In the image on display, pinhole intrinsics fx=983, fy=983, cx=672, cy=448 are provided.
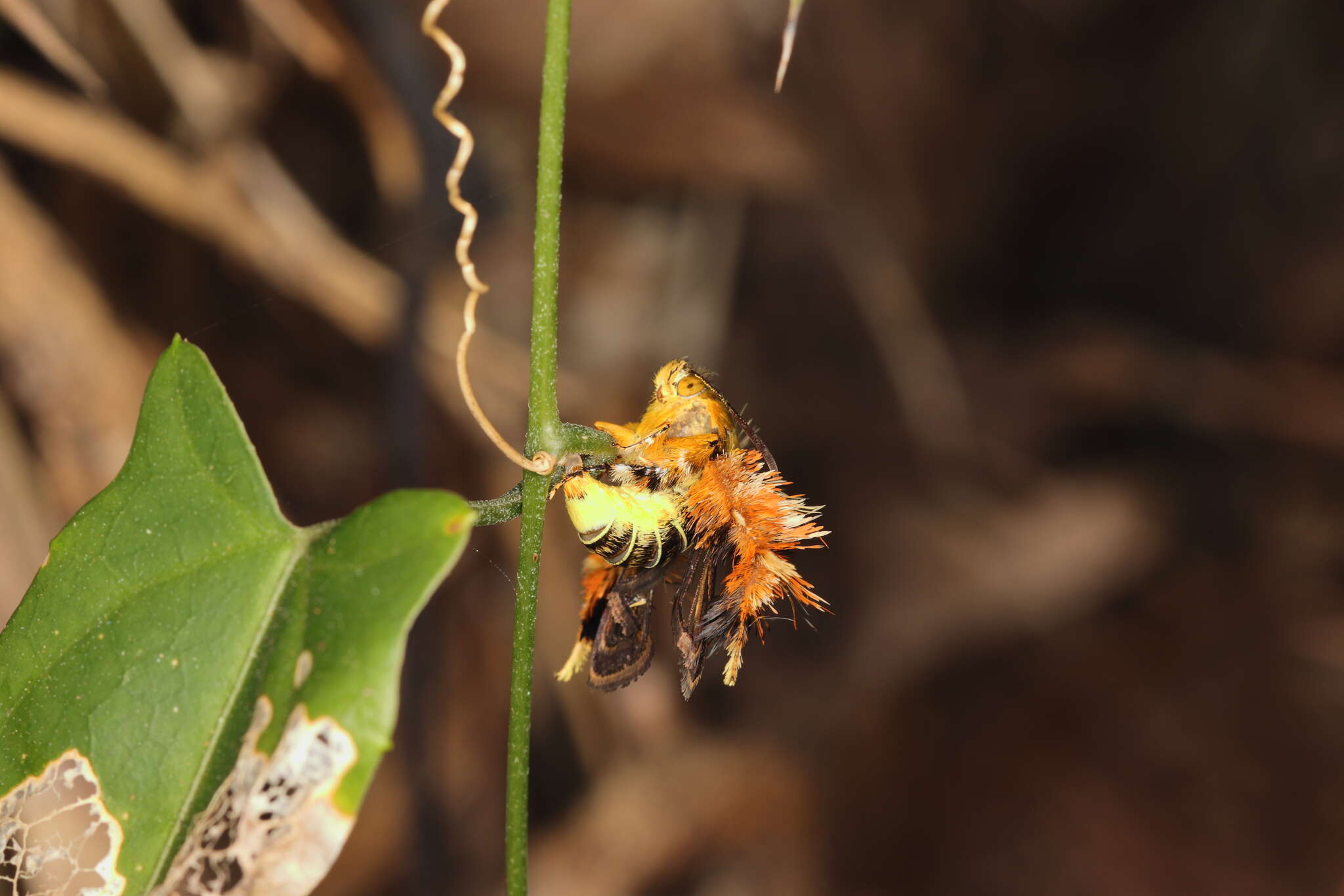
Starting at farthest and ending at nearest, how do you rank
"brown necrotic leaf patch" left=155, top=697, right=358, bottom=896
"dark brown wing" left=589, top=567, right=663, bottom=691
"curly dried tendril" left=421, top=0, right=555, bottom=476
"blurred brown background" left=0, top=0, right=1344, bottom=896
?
"blurred brown background" left=0, top=0, right=1344, bottom=896
"dark brown wing" left=589, top=567, right=663, bottom=691
"curly dried tendril" left=421, top=0, right=555, bottom=476
"brown necrotic leaf patch" left=155, top=697, right=358, bottom=896

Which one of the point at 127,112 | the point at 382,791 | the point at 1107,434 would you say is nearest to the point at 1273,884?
the point at 1107,434

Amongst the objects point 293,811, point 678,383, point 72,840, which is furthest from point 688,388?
point 72,840

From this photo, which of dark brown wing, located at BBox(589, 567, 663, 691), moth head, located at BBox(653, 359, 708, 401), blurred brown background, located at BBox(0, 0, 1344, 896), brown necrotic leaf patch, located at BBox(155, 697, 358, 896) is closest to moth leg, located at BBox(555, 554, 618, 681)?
dark brown wing, located at BBox(589, 567, 663, 691)

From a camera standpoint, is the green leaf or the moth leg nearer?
the green leaf

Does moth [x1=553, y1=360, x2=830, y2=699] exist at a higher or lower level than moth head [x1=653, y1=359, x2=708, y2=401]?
lower

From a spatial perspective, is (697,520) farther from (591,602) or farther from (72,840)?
(72,840)

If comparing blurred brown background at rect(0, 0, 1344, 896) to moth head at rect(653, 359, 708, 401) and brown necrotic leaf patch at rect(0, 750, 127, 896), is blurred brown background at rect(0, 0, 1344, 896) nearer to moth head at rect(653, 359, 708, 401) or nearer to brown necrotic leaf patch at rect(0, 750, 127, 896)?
brown necrotic leaf patch at rect(0, 750, 127, 896)

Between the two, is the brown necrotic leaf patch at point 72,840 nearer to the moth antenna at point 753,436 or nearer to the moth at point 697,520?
the moth at point 697,520

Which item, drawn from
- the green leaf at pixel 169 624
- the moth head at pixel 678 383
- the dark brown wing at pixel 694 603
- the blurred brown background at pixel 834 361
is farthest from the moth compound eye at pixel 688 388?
the blurred brown background at pixel 834 361
